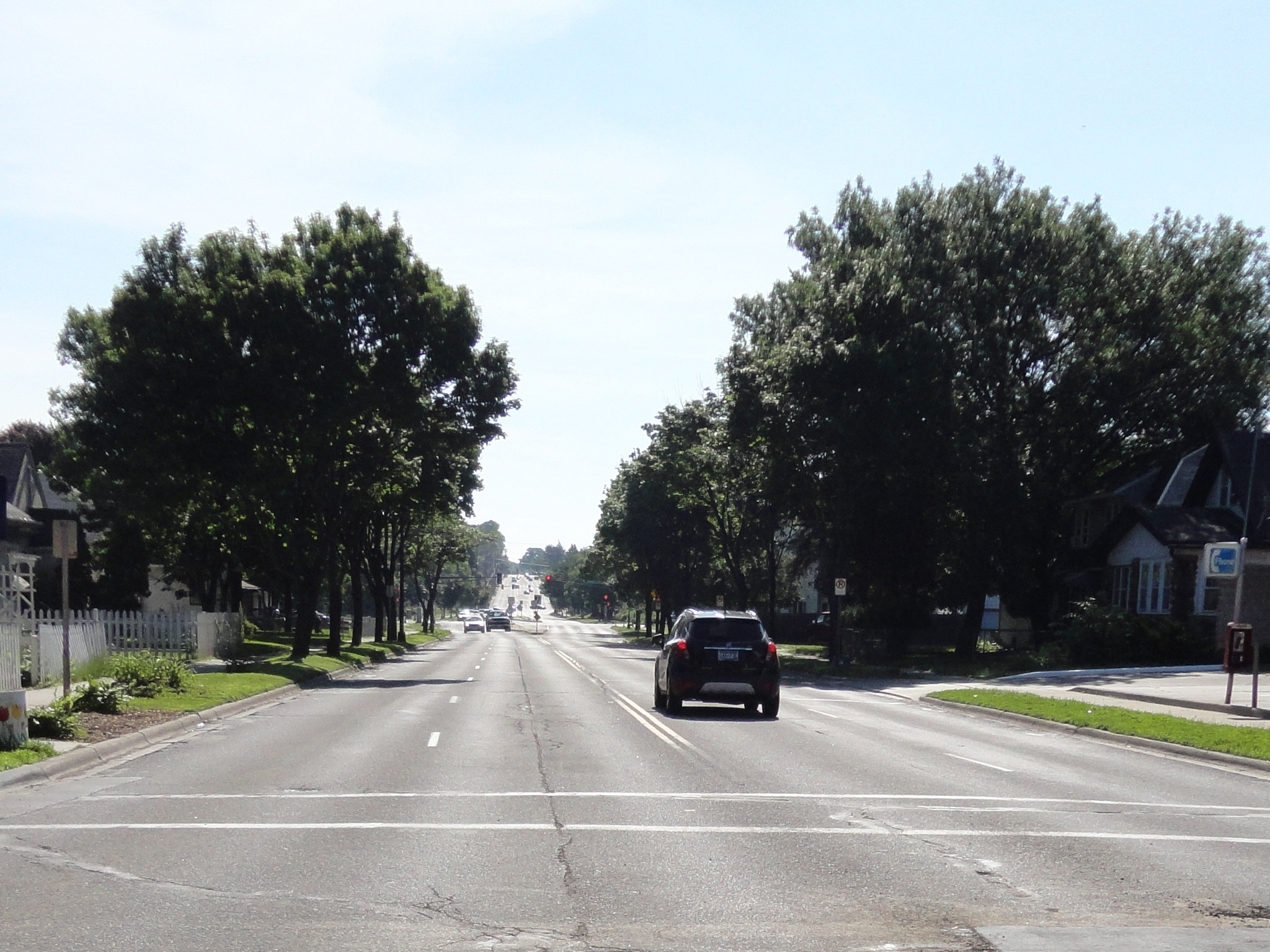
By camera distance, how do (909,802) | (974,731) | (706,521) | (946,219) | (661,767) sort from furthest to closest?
(706,521) → (946,219) → (974,731) → (661,767) → (909,802)

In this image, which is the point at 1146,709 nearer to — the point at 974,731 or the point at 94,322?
the point at 974,731

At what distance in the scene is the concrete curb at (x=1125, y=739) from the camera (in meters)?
16.9

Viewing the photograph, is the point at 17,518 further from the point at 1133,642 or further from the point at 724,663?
the point at 1133,642

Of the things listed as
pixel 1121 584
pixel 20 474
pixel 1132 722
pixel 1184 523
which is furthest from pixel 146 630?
pixel 1121 584

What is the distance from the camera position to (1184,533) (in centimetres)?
4216

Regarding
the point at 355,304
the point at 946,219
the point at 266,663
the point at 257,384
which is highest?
the point at 946,219

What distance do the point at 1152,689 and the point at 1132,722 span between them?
8.62 m

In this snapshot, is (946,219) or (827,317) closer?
(827,317)

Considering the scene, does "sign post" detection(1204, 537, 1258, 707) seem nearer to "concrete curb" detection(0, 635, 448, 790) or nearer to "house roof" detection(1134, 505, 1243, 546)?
"house roof" detection(1134, 505, 1243, 546)

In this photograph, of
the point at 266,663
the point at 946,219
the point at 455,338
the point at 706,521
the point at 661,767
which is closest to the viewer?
the point at 661,767

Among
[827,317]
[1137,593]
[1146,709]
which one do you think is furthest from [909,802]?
[1137,593]

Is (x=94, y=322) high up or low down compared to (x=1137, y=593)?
up

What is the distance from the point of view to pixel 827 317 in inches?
1758

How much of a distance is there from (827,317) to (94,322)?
24.9m
